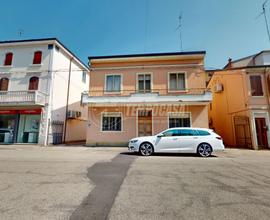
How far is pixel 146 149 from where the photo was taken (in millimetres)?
9977

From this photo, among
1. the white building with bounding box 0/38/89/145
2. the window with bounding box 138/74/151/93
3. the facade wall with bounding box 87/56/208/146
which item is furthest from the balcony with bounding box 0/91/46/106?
the window with bounding box 138/74/151/93

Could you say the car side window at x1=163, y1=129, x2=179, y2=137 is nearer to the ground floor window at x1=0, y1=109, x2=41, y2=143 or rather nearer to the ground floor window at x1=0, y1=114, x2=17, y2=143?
the ground floor window at x1=0, y1=109, x2=41, y2=143

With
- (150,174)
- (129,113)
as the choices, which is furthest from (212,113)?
(150,174)

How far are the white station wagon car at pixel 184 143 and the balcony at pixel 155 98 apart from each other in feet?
14.6

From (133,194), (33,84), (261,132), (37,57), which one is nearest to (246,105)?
(261,132)

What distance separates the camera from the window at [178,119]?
48.8 feet

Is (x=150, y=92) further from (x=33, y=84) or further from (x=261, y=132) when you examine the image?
(x=33, y=84)

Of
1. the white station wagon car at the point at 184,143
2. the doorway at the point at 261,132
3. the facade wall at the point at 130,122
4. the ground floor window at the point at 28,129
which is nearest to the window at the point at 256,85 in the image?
the doorway at the point at 261,132

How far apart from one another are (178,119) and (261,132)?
277 inches

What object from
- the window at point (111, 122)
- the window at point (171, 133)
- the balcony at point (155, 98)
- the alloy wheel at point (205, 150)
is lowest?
the alloy wheel at point (205, 150)

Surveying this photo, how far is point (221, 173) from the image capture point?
603cm

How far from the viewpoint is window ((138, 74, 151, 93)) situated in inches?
620

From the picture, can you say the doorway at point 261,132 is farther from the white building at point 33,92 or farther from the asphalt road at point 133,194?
the white building at point 33,92

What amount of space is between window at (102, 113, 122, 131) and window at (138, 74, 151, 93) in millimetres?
3264
